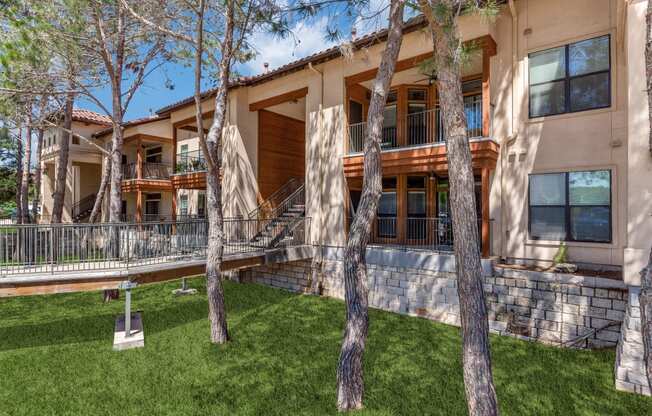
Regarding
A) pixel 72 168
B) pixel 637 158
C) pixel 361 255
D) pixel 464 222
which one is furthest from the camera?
pixel 72 168

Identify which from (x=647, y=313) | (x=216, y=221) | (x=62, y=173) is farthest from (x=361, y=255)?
(x=62, y=173)

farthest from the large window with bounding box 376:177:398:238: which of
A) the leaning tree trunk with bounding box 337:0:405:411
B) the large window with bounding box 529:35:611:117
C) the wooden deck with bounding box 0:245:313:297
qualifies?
the leaning tree trunk with bounding box 337:0:405:411

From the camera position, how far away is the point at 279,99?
13977mm

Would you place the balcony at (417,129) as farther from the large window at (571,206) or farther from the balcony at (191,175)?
the balcony at (191,175)

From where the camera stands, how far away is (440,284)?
31.2 ft

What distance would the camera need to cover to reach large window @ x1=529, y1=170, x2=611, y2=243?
28.0 feet

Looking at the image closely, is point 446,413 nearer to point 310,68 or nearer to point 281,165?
point 310,68

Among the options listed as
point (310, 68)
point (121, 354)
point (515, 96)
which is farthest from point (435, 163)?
point (121, 354)

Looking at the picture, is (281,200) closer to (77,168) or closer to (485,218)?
(485,218)

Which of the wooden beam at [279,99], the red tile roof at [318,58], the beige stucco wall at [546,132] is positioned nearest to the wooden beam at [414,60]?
the beige stucco wall at [546,132]

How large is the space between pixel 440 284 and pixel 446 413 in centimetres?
476

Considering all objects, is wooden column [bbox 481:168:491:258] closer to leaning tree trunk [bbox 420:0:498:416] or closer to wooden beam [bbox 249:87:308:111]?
leaning tree trunk [bbox 420:0:498:416]

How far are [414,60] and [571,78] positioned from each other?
4098 mm

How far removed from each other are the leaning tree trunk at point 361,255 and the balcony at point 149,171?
18993 millimetres
